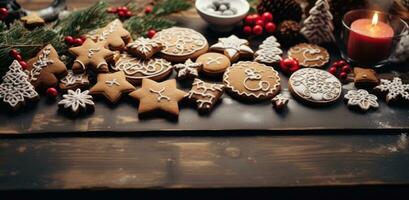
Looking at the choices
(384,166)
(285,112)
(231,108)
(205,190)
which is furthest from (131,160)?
(384,166)

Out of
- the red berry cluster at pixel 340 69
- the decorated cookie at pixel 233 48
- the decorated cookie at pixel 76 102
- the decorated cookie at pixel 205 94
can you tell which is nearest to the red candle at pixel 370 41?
the red berry cluster at pixel 340 69

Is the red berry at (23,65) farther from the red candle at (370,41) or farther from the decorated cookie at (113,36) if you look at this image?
the red candle at (370,41)

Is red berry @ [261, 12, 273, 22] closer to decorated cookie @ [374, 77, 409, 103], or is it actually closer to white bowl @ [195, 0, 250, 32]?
white bowl @ [195, 0, 250, 32]

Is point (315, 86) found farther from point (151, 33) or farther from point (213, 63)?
point (151, 33)

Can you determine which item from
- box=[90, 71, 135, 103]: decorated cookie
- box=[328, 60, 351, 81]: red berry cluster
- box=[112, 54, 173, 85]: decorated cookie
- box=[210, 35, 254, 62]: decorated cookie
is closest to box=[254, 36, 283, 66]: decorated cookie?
box=[210, 35, 254, 62]: decorated cookie

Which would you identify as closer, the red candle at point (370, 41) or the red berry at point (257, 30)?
the red candle at point (370, 41)

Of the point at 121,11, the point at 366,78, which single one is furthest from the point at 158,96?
the point at 366,78

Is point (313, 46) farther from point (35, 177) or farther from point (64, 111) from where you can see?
point (35, 177)
